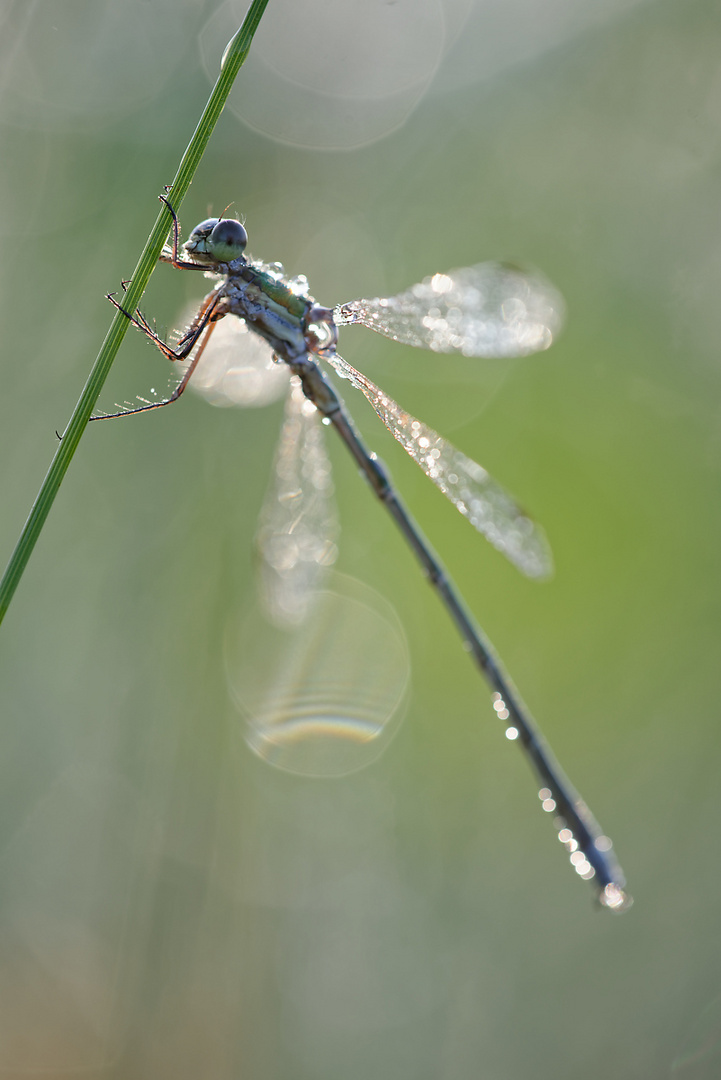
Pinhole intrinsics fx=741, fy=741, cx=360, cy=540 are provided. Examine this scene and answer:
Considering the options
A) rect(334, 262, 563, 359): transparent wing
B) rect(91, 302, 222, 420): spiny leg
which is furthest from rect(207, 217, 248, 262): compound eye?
rect(334, 262, 563, 359): transparent wing

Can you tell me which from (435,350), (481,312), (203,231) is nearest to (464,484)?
(435,350)

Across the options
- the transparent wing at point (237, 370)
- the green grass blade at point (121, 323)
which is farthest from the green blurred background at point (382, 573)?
the green grass blade at point (121, 323)

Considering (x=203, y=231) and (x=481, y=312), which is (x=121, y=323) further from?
(x=481, y=312)

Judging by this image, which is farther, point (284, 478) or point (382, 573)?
point (382, 573)

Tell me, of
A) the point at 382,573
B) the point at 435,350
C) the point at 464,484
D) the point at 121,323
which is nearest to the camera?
the point at 121,323

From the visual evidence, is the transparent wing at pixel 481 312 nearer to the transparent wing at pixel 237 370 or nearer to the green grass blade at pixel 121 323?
the transparent wing at pixel 237 370

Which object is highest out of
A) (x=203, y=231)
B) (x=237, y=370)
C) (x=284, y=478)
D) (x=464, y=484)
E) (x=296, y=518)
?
(x=203, y=231)

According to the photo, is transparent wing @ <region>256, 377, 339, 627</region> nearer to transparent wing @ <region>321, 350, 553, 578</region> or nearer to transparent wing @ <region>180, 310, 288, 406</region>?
transparent wing @ <region>180, 310, 288, 406</region>

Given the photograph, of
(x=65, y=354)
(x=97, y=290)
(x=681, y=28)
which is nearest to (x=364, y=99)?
(x=681, y=28)
